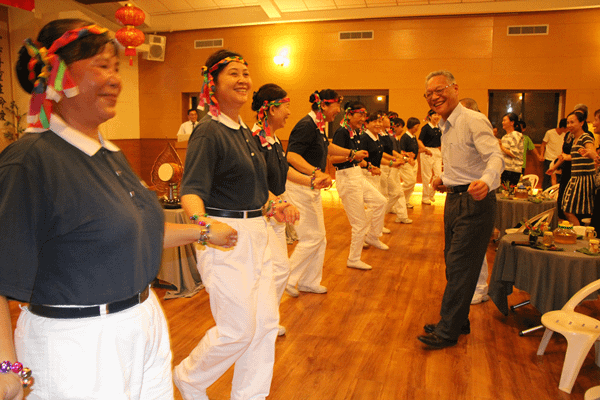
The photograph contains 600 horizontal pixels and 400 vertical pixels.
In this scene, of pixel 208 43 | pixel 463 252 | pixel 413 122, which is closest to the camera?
pixel 463 252

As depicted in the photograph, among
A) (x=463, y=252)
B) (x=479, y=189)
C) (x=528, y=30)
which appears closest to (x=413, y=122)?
(x=528, y=30)

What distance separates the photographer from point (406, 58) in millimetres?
11766

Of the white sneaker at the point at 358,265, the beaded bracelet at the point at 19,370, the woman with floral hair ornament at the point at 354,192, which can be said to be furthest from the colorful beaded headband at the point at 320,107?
the beaded bracelet at the point at 19,370

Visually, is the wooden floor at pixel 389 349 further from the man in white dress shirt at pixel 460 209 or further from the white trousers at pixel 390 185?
the white trousers at pixel 390 185

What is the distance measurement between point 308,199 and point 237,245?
6.31 ft

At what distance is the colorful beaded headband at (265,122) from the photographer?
2863 millimetres

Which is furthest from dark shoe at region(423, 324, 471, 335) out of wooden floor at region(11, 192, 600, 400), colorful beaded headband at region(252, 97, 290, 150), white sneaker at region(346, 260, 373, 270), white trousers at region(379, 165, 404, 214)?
white trousers at region(379, 165, 404, 214)

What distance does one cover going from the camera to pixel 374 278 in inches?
189

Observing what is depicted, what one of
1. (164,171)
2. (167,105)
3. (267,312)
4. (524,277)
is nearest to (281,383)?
(267,312)

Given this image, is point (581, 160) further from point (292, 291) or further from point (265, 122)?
point (265, 122)

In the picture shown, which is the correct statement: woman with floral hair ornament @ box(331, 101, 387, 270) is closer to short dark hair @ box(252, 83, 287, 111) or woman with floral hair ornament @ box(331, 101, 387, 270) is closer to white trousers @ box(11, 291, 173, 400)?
short dark hair @ box(252, 83, 287, 111)

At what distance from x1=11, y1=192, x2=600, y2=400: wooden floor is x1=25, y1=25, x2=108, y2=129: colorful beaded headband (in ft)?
6.16

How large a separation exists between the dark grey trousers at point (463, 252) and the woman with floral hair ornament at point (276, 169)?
1.04 metres

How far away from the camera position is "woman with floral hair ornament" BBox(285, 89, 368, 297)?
3.94 meters
